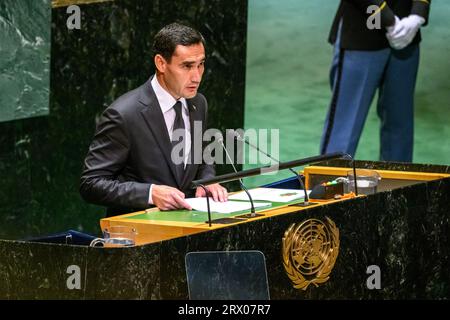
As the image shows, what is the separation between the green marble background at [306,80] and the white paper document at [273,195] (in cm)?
329

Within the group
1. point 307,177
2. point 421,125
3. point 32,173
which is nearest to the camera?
point 307,177

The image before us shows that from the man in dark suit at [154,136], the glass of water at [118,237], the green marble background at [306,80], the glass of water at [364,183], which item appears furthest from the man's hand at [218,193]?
the green marble background at [306,80]

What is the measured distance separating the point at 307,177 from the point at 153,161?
1033 millimetres

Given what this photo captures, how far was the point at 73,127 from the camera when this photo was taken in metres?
8.83

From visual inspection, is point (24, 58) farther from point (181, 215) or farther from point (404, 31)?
point (181, 215)

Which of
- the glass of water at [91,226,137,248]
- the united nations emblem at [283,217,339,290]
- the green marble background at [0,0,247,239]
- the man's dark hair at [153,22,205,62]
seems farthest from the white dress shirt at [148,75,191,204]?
the green marble background at [0,0,247,239]

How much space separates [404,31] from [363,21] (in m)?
0.30

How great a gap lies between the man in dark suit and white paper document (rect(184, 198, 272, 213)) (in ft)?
0.21

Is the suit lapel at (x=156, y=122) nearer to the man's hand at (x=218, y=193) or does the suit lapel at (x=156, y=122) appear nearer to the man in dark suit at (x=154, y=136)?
the man in dark suit at (x=154, y=136)

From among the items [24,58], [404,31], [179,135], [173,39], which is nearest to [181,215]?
[179,135]

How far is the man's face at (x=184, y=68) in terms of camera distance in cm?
628

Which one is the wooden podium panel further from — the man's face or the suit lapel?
the man's face
